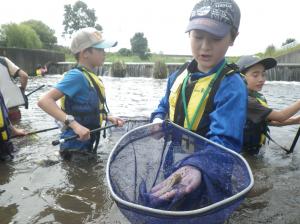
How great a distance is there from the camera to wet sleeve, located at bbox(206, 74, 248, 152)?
6.57ft

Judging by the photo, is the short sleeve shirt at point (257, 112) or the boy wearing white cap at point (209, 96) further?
the short sleeve shirt at point (257, 112)

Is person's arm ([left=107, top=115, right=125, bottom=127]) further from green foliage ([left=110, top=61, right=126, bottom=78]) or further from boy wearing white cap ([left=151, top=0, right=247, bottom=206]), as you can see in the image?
green foliage ([left=110, top=61, right=126, bottom=78])

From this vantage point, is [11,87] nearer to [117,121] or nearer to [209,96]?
[117,121]

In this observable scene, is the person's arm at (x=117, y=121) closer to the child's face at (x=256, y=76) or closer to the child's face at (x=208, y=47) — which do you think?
the child's face at (x=256, y=76)

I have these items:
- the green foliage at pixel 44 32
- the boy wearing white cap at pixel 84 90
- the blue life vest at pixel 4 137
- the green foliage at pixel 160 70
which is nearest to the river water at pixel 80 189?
the blue life vest at pixel 4 137

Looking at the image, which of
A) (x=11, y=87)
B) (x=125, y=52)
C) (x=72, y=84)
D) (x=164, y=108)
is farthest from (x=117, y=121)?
(x=125, y=52)

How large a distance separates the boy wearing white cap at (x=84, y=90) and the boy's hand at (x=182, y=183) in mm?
2765

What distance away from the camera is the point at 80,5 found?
275ft

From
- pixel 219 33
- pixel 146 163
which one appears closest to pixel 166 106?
pixel 146 163

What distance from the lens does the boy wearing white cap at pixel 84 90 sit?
4.46 m

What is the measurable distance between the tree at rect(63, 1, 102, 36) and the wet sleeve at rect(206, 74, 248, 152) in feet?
277

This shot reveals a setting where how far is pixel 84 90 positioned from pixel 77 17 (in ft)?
277

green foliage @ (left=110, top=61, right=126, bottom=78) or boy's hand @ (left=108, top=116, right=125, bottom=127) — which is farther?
green foliage @ (left=110, top=61, right=126, bottom=78)

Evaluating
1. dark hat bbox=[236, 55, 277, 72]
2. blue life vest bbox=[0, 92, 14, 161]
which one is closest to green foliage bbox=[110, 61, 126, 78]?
blue life vest bbox=[0, 92, 14, 161]
